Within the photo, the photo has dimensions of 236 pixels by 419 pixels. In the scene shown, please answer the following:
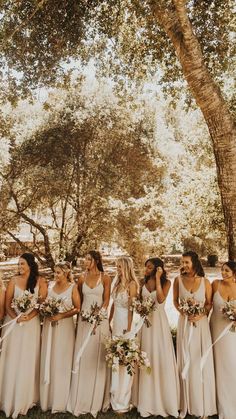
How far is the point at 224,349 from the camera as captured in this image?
6.86 m

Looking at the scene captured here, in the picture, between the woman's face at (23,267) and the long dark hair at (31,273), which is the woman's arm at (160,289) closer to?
the long dark hair at (31,273)

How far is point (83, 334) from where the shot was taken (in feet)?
23.2

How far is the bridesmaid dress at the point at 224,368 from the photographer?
668cm

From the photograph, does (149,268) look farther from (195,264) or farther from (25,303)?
(25,303)

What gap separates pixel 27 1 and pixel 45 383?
8.80 metres

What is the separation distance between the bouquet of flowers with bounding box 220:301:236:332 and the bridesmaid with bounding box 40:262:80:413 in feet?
7.89

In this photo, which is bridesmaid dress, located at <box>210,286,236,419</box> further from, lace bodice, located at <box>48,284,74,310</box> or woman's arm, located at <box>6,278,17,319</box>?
woman's arm, located at <box>6,278,17,319</box>

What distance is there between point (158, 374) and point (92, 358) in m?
1.11

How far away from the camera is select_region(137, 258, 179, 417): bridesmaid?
6758 millimetres

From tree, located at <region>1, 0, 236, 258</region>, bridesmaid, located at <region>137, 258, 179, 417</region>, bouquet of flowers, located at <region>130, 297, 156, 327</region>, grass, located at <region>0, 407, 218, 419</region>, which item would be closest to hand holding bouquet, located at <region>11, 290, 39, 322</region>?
grass, located at <region>0, 407, 218, 419</region>

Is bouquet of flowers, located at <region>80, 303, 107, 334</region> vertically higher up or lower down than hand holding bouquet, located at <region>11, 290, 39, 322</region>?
lower down

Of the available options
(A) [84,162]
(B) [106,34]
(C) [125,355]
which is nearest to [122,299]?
(C) [125,355]

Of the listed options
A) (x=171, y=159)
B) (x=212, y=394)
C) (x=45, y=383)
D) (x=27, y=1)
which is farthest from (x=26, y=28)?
(x=171, y=159)

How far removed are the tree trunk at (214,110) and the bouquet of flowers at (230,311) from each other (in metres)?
1.67
